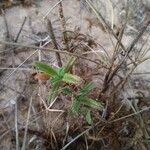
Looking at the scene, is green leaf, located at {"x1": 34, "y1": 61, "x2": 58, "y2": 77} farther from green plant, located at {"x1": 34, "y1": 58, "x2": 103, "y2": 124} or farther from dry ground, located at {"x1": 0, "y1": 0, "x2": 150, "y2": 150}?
dry ground, located at {"x1": 0, "y1": 0, "x2": 150, "y2": 150}

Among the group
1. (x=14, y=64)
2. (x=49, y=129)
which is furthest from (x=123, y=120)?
(x=14, y=64)

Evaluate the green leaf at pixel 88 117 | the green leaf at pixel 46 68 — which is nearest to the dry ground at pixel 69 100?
the green leaf at pixel 88 117

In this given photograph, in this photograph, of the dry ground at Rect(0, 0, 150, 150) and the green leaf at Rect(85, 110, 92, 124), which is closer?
the green leaf at Rect(85, 110, 92, 124)

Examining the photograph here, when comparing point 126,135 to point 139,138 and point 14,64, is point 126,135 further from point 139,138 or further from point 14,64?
point 14,64

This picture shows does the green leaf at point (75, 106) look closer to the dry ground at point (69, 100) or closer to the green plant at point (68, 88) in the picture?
the green plant at point (68, 88)

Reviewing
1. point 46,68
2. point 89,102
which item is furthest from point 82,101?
point 46,68

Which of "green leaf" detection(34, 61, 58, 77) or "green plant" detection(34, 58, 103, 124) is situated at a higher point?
"green leaf" detection(34, 61, 58, 77)

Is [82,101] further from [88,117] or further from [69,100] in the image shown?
[69,100]

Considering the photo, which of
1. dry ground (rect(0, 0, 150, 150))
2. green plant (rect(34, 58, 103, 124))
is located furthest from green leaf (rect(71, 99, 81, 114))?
dry ground (rect(0, 0, 150, 150))

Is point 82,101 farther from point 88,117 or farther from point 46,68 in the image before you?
point 46,68

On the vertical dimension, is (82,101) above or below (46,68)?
below

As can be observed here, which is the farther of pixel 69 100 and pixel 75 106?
pixel 69 100
